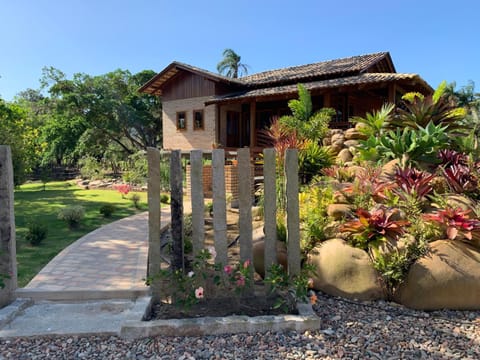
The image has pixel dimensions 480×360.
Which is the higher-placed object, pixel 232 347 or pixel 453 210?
pixel 453 210

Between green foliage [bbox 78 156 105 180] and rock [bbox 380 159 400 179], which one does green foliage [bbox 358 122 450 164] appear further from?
green foliage [bbox 78 156 105 180]

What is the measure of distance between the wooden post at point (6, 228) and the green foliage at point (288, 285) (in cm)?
242

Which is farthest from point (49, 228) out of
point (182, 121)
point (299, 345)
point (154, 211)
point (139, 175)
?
point (182, 121)

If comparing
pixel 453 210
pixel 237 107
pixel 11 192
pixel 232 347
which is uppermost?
pixel 237 107

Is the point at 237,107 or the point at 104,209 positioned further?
the point at 237,107

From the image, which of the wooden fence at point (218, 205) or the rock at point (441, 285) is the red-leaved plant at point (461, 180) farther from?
the wooden fence at point (218, 205)

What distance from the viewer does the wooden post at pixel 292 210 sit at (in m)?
3.29

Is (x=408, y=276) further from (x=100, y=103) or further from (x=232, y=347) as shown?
(x=100, y=103)

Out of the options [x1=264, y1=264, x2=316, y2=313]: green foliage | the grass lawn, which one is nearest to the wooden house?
the grass lawn

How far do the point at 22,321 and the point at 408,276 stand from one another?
11.9ft

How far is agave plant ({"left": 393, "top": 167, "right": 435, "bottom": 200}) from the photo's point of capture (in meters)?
4.34

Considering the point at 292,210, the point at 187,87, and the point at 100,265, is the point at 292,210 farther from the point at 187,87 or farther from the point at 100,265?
the point at 187,87

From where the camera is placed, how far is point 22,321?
3.00 meters

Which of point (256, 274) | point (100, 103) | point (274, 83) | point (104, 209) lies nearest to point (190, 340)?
point (256, 274)
